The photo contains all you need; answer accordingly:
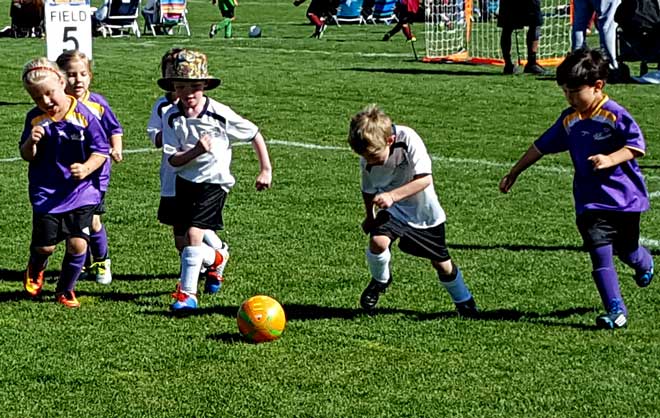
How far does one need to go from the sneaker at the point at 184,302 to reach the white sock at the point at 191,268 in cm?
3

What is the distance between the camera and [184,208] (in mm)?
7594

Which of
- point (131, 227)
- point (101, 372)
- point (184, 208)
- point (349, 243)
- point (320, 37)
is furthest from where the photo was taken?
point (320, 37)

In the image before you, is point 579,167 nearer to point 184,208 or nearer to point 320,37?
point 184,208

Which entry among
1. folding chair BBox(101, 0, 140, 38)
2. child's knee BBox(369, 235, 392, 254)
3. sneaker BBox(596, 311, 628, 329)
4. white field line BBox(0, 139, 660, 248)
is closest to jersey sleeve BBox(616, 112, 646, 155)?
sneaker BBox(596, 311, 628, 329)

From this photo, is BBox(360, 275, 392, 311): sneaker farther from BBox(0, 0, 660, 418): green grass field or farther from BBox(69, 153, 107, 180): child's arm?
BBox(69, 153, 107, 180): child's arm

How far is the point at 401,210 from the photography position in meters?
7.18

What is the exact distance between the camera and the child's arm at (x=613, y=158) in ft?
22.1

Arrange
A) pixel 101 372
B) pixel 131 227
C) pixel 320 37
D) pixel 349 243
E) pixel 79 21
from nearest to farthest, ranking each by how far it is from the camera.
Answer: pixel 101 372
pixel 349 243
pixel 131 227
pixel 79 21
pixel 320 37

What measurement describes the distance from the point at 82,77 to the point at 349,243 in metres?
2.35

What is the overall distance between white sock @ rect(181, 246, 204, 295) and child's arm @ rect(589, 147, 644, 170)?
2305mm

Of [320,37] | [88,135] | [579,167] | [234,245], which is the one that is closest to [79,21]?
[234,245]

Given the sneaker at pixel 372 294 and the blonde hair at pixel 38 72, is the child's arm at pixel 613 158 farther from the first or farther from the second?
the blonde hair at pixel 38 72

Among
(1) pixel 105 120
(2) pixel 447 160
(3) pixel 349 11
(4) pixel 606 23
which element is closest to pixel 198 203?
(1) pixel 105 120

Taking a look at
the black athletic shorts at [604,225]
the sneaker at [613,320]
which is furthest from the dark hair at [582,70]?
the sneaker at [613,320]
